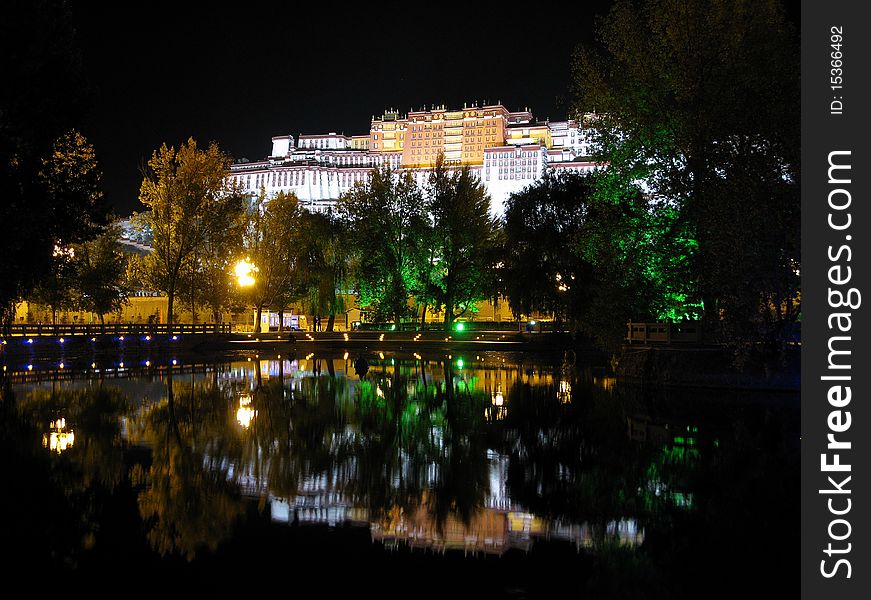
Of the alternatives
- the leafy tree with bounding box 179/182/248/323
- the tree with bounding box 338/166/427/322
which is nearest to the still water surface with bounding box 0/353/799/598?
the leafy tree with bounding box 179/182/248/323

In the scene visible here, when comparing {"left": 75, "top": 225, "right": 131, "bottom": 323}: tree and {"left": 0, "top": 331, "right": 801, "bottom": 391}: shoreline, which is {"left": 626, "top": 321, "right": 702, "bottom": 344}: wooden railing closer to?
{"left": 0, "top": 331, "right": 801, "bottom": 391}: shoreline

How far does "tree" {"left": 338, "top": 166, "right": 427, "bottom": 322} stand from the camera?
211 feet

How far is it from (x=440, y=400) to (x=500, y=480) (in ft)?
36.2

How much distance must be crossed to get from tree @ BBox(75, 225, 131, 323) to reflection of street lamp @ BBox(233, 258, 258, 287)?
8514mm

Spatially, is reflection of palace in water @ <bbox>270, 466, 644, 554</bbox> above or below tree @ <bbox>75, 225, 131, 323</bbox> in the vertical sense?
below

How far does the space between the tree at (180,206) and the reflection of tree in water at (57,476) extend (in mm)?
36722

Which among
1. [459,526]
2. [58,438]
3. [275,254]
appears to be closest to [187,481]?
[459,526]

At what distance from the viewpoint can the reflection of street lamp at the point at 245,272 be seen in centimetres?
6319

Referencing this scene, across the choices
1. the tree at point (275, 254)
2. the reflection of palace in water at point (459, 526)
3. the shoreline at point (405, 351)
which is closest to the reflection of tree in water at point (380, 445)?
the reflection of palace in water at point (459, 526)

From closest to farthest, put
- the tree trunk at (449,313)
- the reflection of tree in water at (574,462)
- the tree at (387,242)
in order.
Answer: the reflection of tree in water at (574,462) < the tree trunk at (449,313) < the tree at (387,242)

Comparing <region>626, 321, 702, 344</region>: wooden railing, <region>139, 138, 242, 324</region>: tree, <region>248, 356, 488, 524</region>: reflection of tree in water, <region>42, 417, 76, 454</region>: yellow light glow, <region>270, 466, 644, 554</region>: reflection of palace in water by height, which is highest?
<region>139, 138, 242, 324</region>: tree

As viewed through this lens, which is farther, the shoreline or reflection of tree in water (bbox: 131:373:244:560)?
the shoreline

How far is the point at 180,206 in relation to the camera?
5625 centimetres

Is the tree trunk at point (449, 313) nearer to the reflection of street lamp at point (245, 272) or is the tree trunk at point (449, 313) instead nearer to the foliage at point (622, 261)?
the reflection of street lamp at point (245, 272)
